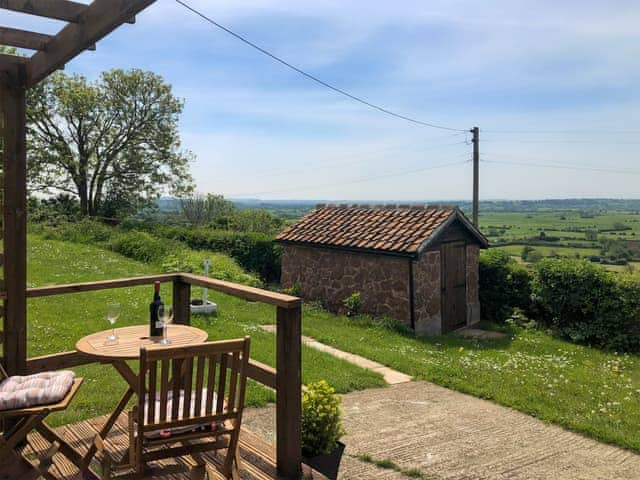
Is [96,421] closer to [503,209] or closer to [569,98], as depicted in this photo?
[569,98]

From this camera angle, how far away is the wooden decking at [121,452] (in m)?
3.13

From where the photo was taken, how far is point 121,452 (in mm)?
3412

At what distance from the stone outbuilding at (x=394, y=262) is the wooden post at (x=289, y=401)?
836 cm

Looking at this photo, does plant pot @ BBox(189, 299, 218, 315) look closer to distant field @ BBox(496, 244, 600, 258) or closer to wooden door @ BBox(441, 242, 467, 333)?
wooden door @ BBox(441, 242, 467, 333)

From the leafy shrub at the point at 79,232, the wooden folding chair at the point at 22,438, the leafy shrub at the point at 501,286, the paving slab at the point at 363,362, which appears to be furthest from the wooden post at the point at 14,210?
the leafy shrub at the point at 79,232

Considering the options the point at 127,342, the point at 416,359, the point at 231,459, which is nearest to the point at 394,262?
→ the point at 416,359

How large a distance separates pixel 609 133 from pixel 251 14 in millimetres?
27121

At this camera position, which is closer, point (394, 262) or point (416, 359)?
point (416, 359)

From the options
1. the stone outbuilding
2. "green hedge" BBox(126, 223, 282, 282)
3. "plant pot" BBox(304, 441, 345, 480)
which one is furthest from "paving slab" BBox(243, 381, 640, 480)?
"green hedge" BBox(126, 223, 282, 282)

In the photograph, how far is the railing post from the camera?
4848 millimetres

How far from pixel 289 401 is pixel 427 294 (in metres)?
9.23

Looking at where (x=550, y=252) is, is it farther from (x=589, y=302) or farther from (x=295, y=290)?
(x=295, y=290)

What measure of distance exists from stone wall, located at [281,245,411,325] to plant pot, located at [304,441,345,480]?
8.41 meters

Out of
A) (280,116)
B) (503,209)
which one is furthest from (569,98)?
(503,209)
